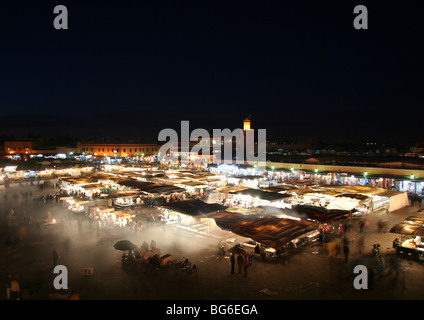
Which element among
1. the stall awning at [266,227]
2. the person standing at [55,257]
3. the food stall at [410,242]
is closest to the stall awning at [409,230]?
the food stall at [410,242]

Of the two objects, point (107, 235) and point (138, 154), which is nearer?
point (107, 235)

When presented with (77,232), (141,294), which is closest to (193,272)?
(141,294)

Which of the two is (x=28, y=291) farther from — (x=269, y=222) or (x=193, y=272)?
(x=269, y=222)

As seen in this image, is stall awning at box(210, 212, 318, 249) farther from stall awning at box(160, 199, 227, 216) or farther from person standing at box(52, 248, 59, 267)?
person standing at box(52, 248, 59, 267)

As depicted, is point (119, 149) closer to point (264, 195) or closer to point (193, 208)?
point (264, 195)

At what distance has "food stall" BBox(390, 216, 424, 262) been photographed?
8484mm

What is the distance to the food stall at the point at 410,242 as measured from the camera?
8484 millimetres

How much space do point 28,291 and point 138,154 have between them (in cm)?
5127

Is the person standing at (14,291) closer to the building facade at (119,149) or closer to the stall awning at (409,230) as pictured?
the stall awning at (409,230)

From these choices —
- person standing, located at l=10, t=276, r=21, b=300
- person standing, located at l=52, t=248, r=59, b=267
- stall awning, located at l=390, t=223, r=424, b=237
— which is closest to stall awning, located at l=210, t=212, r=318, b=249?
stall awning, located at l=390, t=223, r=424, b=237

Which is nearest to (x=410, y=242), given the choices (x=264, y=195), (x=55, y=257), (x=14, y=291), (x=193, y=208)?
(x=264, y=195)
